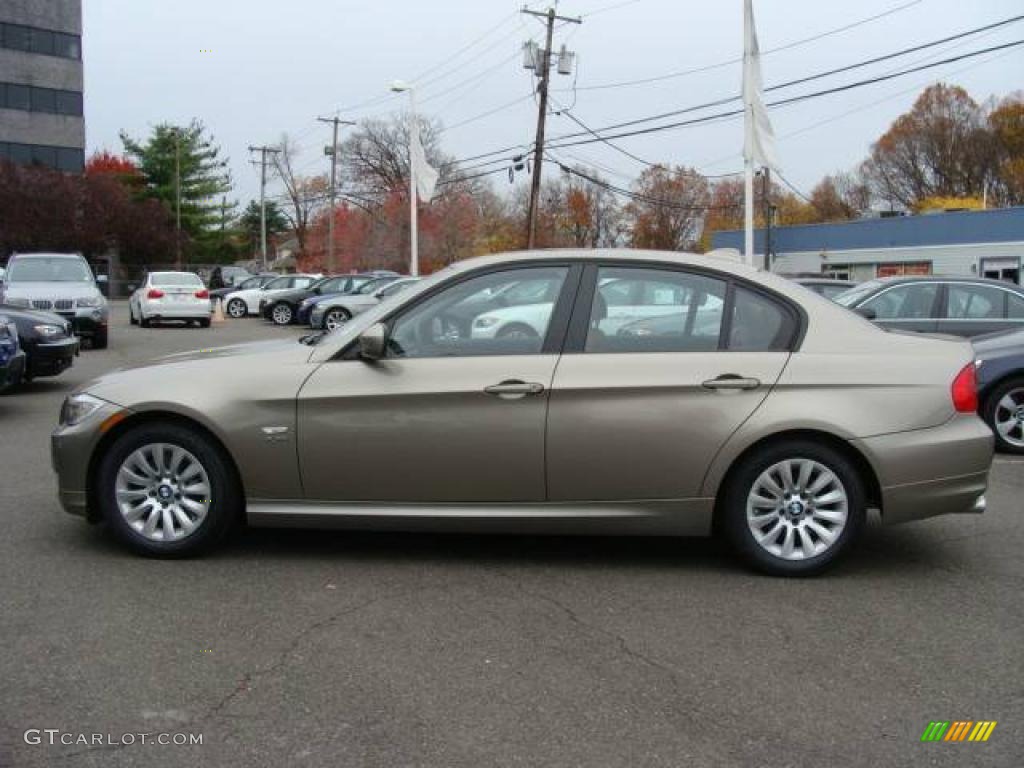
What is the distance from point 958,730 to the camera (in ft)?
11.0

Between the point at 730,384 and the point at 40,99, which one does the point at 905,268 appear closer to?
the point at 730,384

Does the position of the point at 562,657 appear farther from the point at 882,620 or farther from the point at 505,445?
the point at 882,620

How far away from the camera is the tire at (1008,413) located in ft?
28.1

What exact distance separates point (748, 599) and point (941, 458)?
Answer: 1.22 meters

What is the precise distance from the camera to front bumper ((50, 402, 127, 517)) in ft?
16.6

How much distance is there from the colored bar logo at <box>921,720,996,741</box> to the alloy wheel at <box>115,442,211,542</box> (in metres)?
3.44

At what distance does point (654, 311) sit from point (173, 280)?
22680 mm

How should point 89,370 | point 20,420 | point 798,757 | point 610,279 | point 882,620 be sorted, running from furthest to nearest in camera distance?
1. point 89,370
2. point 20,420
3. point 610,279
4. point 882,620
5. point 798,757

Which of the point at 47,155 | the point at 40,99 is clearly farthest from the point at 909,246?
the point at 40,99

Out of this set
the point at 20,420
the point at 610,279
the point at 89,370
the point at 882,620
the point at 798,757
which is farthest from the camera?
the point at 89,370

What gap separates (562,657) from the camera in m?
3.93

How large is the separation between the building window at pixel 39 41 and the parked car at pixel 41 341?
2097 inches

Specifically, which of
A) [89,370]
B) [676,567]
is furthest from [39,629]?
[89,370]

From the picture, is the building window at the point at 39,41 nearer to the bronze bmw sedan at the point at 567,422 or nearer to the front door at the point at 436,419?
the bronze bmw sedan at the point at 567,422
